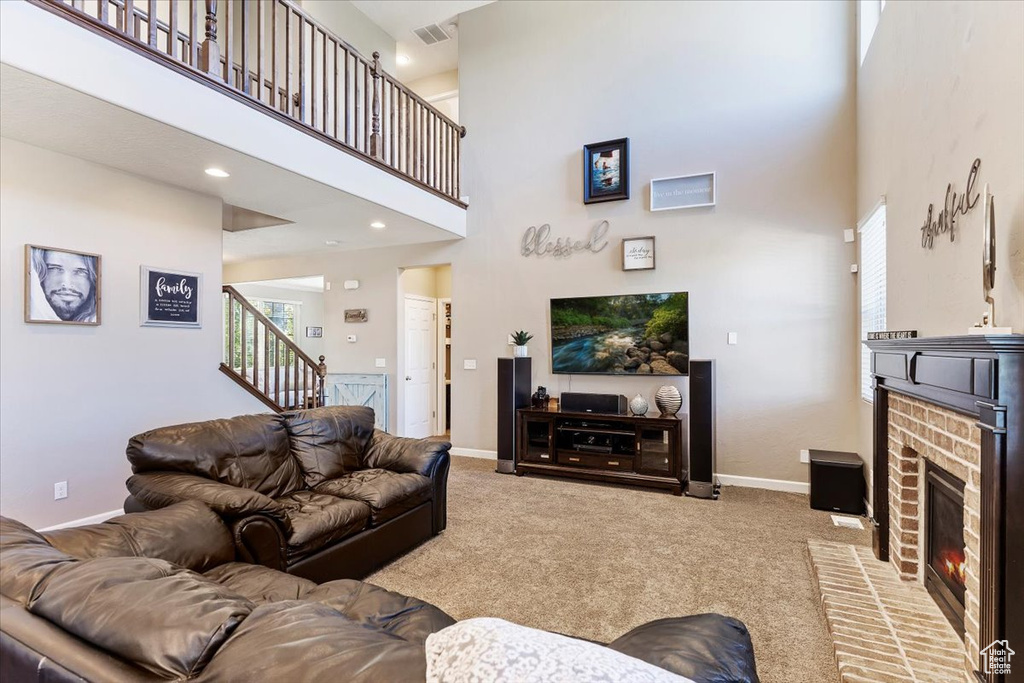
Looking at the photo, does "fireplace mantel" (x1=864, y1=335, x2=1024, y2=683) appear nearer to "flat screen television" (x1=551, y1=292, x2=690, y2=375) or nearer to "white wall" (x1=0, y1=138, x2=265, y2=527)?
"flat screen television" (x1=551, y1=292, x2=690, y2=375)

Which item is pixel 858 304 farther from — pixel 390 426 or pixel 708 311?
pixel 390 426

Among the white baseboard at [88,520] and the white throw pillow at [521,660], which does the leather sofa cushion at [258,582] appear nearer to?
the white throw pillow at [521,660]

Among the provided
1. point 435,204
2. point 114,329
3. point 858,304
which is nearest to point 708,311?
point 858,304

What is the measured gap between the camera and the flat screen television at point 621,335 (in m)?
4.73

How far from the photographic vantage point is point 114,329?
3.56 metres

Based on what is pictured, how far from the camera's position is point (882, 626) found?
2.07m

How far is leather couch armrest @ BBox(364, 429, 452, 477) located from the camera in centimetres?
325

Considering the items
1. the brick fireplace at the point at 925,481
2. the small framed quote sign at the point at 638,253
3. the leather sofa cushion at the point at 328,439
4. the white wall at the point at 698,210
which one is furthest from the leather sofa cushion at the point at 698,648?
the small framed quote sign at the point at 638,253

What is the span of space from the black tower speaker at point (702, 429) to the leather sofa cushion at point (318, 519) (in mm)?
2881

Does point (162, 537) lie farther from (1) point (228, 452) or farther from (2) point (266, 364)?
(2) point (266, 364)

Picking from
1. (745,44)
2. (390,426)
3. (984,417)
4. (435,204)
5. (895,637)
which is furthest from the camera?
(390,426)

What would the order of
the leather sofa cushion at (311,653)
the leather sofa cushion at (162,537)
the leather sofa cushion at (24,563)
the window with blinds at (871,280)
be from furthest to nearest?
the window with blinds at (871,280) < the leather sofa cushion at (162,537) < the leather sofa cushion at (24,563) < the leather sofa cushion at (311,653)

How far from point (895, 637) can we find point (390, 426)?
5.15m

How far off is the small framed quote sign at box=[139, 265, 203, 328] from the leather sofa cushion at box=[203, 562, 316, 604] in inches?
108
